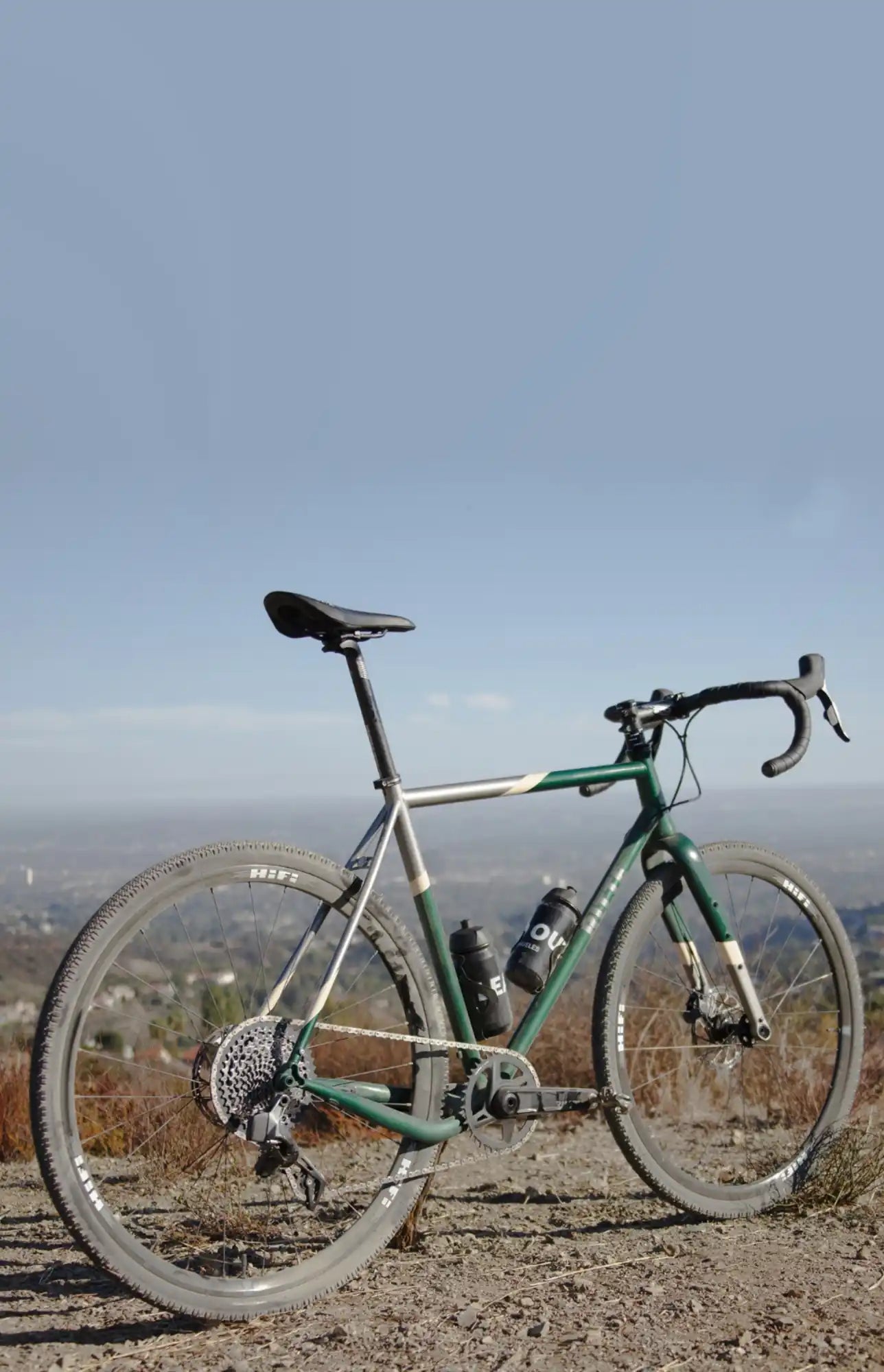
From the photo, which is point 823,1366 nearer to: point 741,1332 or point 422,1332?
point 741,1332

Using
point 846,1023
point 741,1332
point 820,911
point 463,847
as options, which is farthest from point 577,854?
point 741,1332

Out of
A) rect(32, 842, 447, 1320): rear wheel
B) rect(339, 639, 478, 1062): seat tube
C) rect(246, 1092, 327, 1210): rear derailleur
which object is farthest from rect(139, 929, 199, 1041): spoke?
rect(339, 639, 478, 1062): seat tube

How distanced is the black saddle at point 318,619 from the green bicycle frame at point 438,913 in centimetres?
8

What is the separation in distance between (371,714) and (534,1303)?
1.65 metres

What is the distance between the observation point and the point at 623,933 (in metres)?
3.67

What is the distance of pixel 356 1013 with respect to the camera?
4.74 meters

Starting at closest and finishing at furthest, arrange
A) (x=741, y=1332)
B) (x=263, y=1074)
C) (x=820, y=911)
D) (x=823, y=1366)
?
(x=823, y=1366)
(x=741, y=1332)
(x=263, y=1074)
(x=820, y=911)

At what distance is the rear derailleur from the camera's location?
9.39 feet

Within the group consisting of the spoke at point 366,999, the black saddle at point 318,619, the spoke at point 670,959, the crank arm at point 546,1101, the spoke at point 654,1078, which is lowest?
the spoke at point 654,1078

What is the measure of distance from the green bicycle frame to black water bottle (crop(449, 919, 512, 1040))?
0.04 m

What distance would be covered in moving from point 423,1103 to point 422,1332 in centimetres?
64

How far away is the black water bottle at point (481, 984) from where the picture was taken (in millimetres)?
3381

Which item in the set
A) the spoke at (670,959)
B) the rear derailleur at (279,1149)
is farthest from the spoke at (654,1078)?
the rear derailleur at (279,1149)

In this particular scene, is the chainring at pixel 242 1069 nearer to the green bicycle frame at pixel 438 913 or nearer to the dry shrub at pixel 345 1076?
the green bicycle frame at pixel 438 913
